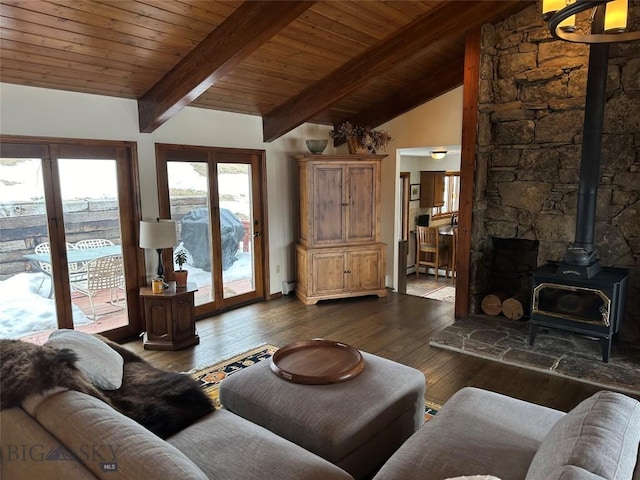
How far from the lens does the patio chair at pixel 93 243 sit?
389 centimetres

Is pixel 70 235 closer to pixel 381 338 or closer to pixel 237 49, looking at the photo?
pixel 237 49

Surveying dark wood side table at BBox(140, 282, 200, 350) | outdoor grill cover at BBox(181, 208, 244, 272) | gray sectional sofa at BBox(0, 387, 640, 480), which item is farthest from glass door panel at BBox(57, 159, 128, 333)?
gray sectional sofa at BBox(0, 387, 640, 480)

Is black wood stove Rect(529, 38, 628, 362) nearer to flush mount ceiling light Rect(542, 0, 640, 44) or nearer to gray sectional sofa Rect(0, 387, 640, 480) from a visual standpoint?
flush mount ceiling light Rect(542, 0, 640, 44)

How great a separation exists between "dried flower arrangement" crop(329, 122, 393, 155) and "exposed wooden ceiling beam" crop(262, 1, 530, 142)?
0.91 metres

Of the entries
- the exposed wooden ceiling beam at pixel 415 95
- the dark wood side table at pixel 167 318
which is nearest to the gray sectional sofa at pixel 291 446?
the dark wood side table at pixel 167 318

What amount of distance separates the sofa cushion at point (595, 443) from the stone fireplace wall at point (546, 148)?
2910 millimetres

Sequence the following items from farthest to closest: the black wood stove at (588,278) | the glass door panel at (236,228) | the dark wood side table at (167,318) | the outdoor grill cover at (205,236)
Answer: the glass door panel at (236,228), the outdoor grill cover at (205,236), the dark wood side table at (167,318), the black wood stove at (588,278)

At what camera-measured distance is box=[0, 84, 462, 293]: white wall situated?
3.45m

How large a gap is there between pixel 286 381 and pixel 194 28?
2635mm

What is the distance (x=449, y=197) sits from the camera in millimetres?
9836

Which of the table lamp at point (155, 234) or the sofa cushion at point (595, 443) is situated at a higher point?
the table lamp at point (155, 234)

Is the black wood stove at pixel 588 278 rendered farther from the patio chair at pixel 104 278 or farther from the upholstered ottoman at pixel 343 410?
the patio chair at pixel 104 278

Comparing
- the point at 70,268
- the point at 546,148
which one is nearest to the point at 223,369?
the point at 70,268

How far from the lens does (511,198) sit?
4520mm
